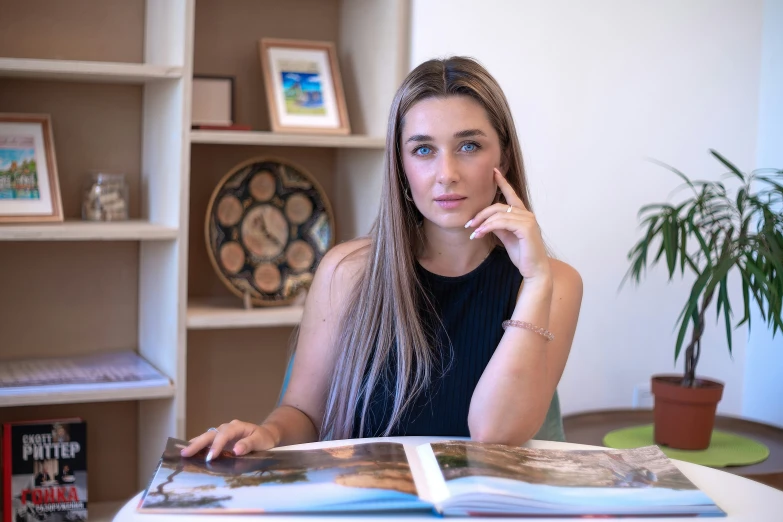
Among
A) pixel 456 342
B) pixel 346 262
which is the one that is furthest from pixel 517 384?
pixel 346 262

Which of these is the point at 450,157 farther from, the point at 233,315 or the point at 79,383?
the point at 79,383

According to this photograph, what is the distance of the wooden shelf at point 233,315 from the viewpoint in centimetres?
216

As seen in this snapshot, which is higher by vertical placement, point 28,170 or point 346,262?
point 28,170

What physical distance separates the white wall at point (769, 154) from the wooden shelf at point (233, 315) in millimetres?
1391

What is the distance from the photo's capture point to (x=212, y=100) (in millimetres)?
2371

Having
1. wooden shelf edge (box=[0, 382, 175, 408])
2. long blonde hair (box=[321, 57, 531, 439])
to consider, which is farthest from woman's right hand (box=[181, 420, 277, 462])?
wooden shelf edge (box=[0, 382, 175, 408])

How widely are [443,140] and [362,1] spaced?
39.6 inches

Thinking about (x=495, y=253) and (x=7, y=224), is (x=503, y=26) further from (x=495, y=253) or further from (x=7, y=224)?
(x=7, y=224)

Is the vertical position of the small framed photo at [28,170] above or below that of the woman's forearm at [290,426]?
above

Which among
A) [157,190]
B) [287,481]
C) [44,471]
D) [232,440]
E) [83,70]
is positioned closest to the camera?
[287,481]

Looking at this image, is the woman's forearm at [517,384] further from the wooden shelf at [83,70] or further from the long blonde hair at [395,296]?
the wooden shelf at [83,70]

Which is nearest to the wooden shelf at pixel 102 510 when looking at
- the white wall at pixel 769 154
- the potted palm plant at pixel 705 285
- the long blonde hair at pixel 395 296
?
the long blonde hair at pixel 395 296

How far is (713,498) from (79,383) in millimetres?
1457

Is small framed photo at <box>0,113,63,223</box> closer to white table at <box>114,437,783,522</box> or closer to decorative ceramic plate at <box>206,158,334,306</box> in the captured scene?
decorative ceramic plate at <box>206,158,334,306</box>
